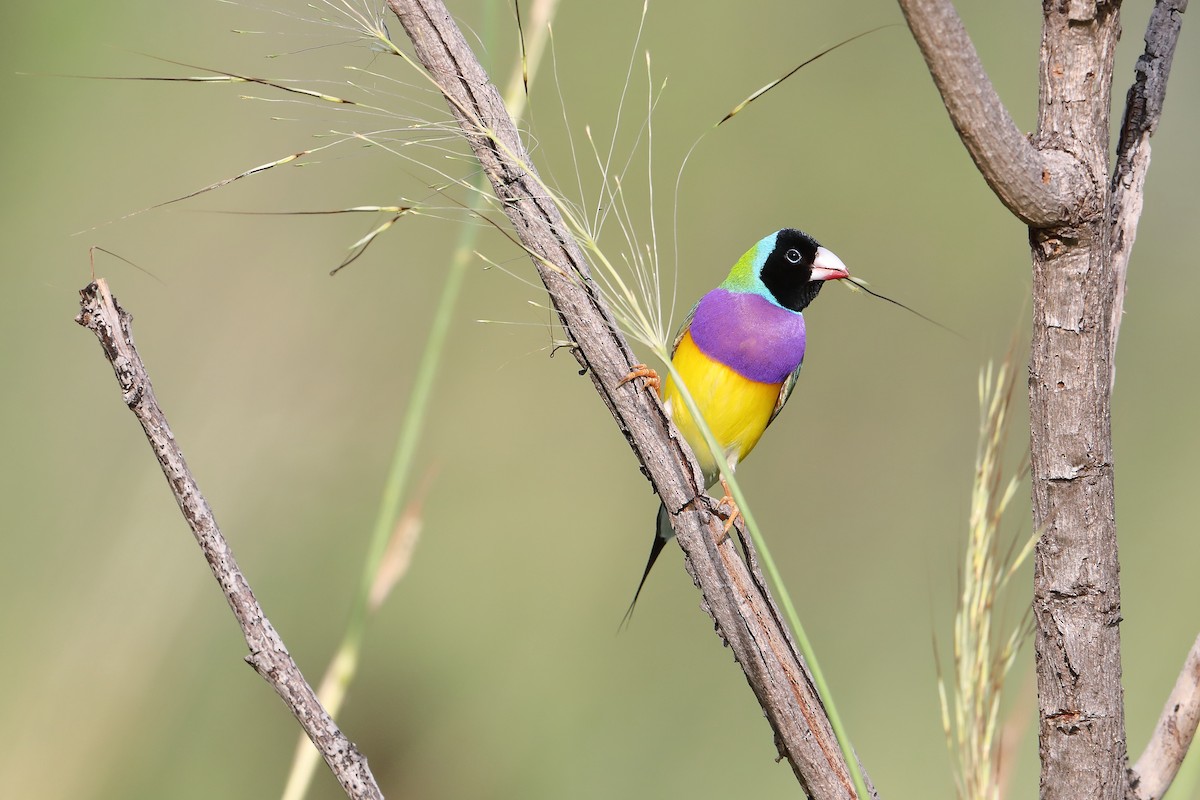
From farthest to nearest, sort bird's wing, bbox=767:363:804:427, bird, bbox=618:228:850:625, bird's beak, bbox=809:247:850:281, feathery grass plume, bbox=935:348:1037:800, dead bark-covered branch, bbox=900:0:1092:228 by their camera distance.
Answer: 1. bird's wing, bbox=767:363:804:427
2. bird, bbox=618:228:850:625
3. bird's beak, bbox=809:247:850:281
4. feathery grass plume, bbox=935:348:1037:800
5. dead bark-covered branch, bbox=900:0:1092:228

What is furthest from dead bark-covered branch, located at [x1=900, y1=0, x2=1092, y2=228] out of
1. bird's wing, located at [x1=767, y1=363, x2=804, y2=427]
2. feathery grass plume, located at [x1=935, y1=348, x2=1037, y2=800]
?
bird's wing, located at [x1=767, y1=363, x2=804, y2=427]

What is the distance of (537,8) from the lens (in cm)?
79

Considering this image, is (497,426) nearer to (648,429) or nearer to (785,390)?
(785,390)

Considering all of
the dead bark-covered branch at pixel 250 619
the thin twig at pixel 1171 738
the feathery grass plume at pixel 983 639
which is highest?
the dead bark-covered branch at pixel 250 619

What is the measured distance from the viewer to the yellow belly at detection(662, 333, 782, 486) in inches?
55.1

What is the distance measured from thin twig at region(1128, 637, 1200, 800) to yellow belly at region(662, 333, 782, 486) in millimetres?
705

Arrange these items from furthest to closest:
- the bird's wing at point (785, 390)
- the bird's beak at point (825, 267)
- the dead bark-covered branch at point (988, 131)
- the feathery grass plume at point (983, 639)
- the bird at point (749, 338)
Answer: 1. the bird's wing at point (785, 390)
2. the bird at point (749, 338)
3. the bird's beak at point (825, 267)
4. the feathery grass plume at point (983, 639)
5. the dead bark-covered branch at point (988, 131)

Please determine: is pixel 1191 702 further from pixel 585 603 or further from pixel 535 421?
pixel 535 421

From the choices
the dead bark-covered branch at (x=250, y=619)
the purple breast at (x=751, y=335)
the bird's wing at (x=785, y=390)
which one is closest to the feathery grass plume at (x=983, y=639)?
the dead bark-covered branch at (x=250, y=619)

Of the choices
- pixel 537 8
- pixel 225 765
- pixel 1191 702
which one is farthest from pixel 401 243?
pixel 1191 702

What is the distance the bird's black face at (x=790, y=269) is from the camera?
4.33 feet

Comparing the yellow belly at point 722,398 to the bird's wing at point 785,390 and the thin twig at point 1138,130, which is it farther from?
the thin twig at point 1138,130

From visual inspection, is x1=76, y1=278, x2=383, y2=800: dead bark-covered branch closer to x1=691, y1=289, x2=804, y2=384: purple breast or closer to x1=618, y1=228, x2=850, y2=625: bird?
x1=618, y1=228, x2=850, y2=625: bird

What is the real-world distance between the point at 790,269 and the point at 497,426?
0.79 metres
